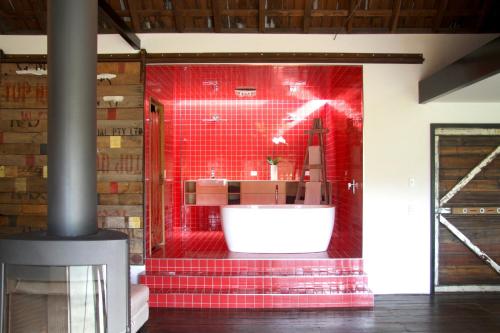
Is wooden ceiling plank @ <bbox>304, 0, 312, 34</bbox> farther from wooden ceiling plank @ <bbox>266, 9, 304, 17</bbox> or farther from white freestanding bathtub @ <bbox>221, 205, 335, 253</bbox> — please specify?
white freestanding bathtub @ <bbox>221, 205, 335, 253</bbox>

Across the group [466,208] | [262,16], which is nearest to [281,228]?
[466,208]

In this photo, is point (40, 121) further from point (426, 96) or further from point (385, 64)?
point (426, 96)

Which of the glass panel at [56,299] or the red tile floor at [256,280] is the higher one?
the glass panel at [56,299]

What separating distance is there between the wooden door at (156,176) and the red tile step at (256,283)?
29.7 inches

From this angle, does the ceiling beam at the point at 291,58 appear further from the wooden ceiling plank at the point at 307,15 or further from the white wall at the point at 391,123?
the wooden ceiling plank at the point at 307,15

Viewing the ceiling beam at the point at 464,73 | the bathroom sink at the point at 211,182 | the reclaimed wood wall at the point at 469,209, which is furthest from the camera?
the bathroom sink at the point at 211,182

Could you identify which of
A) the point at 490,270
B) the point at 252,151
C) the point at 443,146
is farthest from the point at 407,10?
the point at 252,151

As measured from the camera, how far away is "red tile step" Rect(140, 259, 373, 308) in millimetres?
4309

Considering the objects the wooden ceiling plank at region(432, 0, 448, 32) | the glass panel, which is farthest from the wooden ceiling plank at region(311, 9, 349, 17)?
the glass panel

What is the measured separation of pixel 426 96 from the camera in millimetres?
4527

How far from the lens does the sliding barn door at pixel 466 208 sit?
4781 millimetres

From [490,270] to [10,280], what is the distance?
15.8 ft

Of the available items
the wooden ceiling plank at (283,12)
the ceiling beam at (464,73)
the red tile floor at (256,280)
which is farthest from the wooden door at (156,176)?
the ceiling beam at (464,73)

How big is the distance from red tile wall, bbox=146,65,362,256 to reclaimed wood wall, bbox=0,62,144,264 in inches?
36.7
